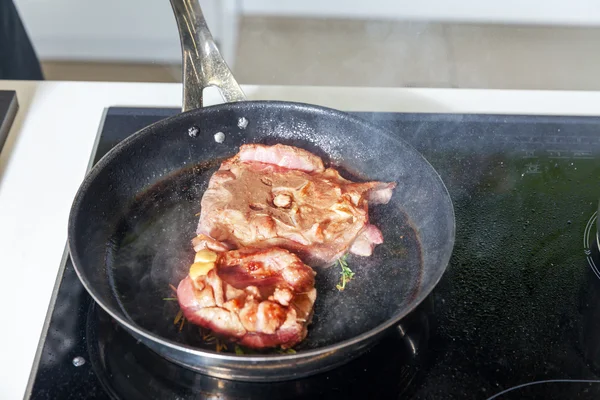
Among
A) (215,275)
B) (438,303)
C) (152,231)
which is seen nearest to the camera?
(215,275)

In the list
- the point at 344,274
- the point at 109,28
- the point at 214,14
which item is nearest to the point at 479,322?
the point at 344,274

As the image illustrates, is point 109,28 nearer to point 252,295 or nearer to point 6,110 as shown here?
point 6,110

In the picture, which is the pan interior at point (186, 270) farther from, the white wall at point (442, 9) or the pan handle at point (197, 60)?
the white wall at point (442, 9)

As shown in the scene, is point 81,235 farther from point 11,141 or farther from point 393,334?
point 393,334

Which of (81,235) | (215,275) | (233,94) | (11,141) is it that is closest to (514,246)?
(215,275)

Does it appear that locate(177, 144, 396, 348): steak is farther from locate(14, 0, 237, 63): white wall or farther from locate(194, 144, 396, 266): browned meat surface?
locate(14, 0, 237, 63): white wall

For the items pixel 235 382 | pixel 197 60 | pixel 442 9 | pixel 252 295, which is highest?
pixel 197 60
